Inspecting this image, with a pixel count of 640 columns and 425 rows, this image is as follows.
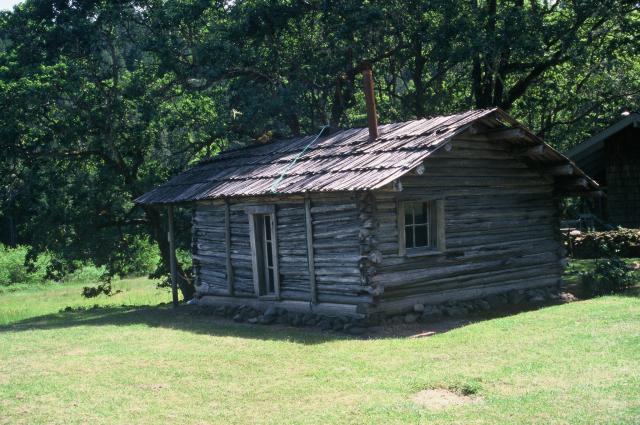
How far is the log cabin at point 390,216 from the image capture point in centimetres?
1422

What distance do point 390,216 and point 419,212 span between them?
43.2 inches

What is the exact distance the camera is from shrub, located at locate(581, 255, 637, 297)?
16788 millimetres

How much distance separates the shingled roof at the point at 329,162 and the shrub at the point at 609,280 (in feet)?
6.37

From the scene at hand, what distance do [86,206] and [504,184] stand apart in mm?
13136

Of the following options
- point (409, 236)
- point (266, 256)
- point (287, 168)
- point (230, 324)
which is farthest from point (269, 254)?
point (409, 236)

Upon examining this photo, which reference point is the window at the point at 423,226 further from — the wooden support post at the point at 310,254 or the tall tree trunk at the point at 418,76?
the tall tree trunk at the point at 418,76

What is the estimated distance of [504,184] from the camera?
16.4 metres

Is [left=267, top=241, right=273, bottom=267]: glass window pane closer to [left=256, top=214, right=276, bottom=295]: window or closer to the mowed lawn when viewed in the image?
[left=256, top=214, right=276, bottom=295]: window

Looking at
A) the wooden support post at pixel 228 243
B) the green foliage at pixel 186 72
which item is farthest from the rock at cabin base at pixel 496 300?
the green foliage at pixel 186 72

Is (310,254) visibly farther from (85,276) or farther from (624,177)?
(85,276)

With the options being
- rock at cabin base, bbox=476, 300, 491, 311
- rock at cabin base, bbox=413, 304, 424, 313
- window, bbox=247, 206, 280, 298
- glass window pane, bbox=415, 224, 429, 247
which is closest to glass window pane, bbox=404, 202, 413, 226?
glass window pane, bbox=415, 224, 429, 247

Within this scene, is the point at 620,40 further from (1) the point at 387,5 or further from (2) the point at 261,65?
(2) the point at 261,65

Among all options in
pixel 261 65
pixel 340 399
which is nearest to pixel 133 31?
pixel 261 65

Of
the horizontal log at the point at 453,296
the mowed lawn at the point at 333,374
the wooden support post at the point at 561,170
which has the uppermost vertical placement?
the wooden support post at the point at 561,170
